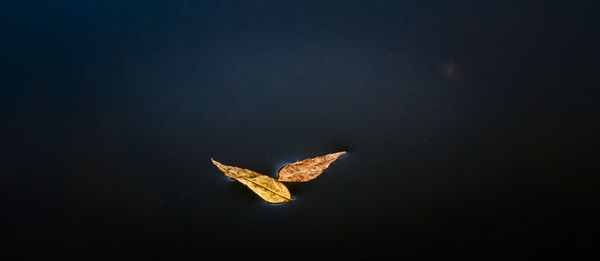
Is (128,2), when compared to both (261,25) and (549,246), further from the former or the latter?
(549,246)

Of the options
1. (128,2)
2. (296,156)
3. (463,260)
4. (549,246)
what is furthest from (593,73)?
(128,2)

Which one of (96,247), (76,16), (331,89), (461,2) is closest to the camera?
(96,247)

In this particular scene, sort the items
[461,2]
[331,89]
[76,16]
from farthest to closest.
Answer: [76,16] < [461,2] < [331,89]

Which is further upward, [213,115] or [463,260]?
[213,115]

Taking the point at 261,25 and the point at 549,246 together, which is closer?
the point at 549,246
